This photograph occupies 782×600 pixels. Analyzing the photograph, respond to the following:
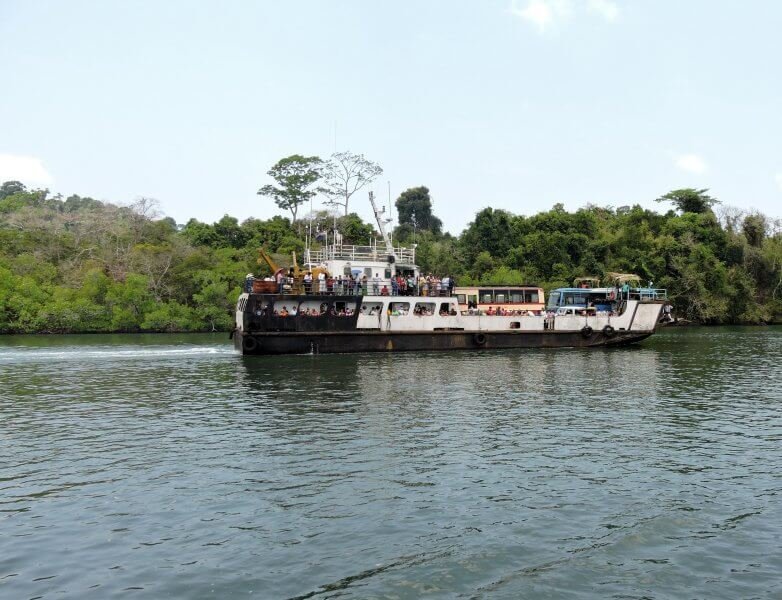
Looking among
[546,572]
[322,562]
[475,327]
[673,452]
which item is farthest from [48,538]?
[475,327]

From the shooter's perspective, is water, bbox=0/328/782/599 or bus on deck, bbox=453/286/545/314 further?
bus on deck, bbox=453/286/545/314

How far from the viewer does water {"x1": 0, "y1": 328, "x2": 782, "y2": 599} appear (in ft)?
31.2

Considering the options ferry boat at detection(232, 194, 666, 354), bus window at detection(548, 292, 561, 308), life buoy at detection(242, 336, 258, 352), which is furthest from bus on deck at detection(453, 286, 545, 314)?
life buoy at detection(242, 336, 258, 352)

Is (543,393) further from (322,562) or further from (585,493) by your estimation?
(322,562)

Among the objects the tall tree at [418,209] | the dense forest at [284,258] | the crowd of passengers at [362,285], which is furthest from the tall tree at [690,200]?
the crowd of passengers at [362,285]

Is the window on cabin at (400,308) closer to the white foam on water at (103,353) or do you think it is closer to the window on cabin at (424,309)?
the window on cabin at (424,309)

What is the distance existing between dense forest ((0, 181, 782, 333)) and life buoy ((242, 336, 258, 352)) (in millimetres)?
28692

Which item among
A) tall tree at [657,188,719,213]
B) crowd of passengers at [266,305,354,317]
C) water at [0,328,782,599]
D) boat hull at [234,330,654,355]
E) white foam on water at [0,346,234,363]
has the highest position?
tall tree at [657,188,719,213]

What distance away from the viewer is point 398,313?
129 feet

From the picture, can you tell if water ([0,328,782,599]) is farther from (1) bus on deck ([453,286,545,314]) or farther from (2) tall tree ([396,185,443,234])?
(2) tall tree ([396,185,443,234])

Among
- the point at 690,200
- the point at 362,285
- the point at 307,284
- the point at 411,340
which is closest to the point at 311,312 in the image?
the point at 307,284

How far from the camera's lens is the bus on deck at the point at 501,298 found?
42.4 metres

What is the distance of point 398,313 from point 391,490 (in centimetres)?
2641

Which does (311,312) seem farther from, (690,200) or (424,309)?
(690,200)
